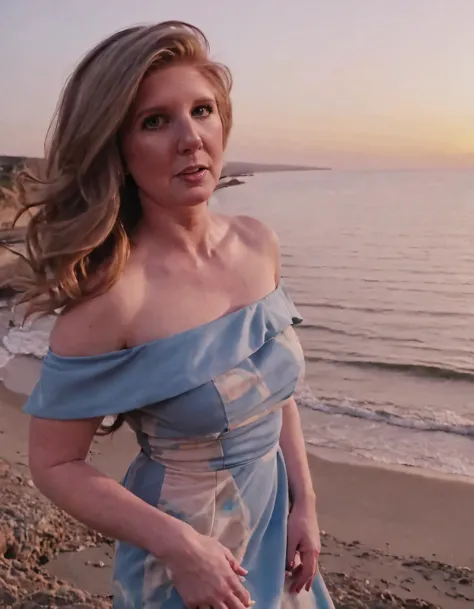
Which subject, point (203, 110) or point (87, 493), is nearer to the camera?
point (87, 493)

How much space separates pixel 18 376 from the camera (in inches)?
328

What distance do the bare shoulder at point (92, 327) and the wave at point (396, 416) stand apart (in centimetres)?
585

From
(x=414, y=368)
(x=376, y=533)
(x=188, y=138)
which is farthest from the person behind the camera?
(x=414, y=368)

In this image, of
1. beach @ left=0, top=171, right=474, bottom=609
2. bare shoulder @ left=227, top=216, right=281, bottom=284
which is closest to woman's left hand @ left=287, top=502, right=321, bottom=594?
bare shoulder @ left=227, top=216, right=281, bottom=284

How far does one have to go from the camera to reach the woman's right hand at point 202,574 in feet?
4.44

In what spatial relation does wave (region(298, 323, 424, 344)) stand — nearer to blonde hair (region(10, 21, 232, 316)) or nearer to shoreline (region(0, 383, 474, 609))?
shoreline (region(0, 383, 474, 609))

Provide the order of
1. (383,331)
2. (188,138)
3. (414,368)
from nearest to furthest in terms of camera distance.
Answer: (188,138) < (414,368) < (383,331)

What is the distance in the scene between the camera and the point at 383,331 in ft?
37.2

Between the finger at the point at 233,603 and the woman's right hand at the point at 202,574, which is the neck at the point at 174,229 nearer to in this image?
the woman's right hand at the point at 202,574

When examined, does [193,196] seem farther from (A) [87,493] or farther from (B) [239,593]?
(B) [239,593]

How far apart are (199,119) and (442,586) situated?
3169 mm

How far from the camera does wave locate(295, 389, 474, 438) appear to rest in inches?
272

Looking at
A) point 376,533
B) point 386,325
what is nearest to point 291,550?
point 376,533

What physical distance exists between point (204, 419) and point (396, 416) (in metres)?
6.09
